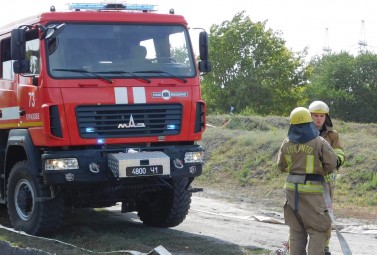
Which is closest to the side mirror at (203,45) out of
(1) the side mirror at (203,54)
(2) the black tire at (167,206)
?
(1) the side mirror at (203,54)

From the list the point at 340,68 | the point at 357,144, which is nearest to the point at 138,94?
the point at 357,144

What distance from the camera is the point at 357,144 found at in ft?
57.8

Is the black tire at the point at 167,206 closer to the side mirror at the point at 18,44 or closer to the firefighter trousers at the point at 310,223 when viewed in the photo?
the side mirror at the point at 18,44

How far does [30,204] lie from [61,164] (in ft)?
3.57

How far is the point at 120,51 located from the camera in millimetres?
10125

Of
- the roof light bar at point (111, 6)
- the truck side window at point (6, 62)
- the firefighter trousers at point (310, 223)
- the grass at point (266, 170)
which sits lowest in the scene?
the grass at point (266, 170)

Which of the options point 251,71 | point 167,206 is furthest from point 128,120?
point 251,71

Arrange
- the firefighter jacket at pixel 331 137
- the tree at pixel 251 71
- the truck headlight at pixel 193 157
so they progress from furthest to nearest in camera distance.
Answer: the tree at pixel 251 71, the truck headlight at pixel 193 157, the firefighter jacket at pixel 331 137

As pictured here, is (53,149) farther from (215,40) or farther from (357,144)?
(215,40)

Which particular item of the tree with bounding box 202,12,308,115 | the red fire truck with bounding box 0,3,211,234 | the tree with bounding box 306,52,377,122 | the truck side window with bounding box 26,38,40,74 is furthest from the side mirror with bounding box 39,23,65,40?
the tree with bounding box 306,52,377,122

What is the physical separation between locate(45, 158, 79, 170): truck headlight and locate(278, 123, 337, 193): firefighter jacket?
336cm

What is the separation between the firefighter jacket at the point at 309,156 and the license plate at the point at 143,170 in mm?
2712

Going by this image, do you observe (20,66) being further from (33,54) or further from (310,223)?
(310,223)

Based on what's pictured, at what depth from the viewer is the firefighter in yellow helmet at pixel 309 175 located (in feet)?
23.8
